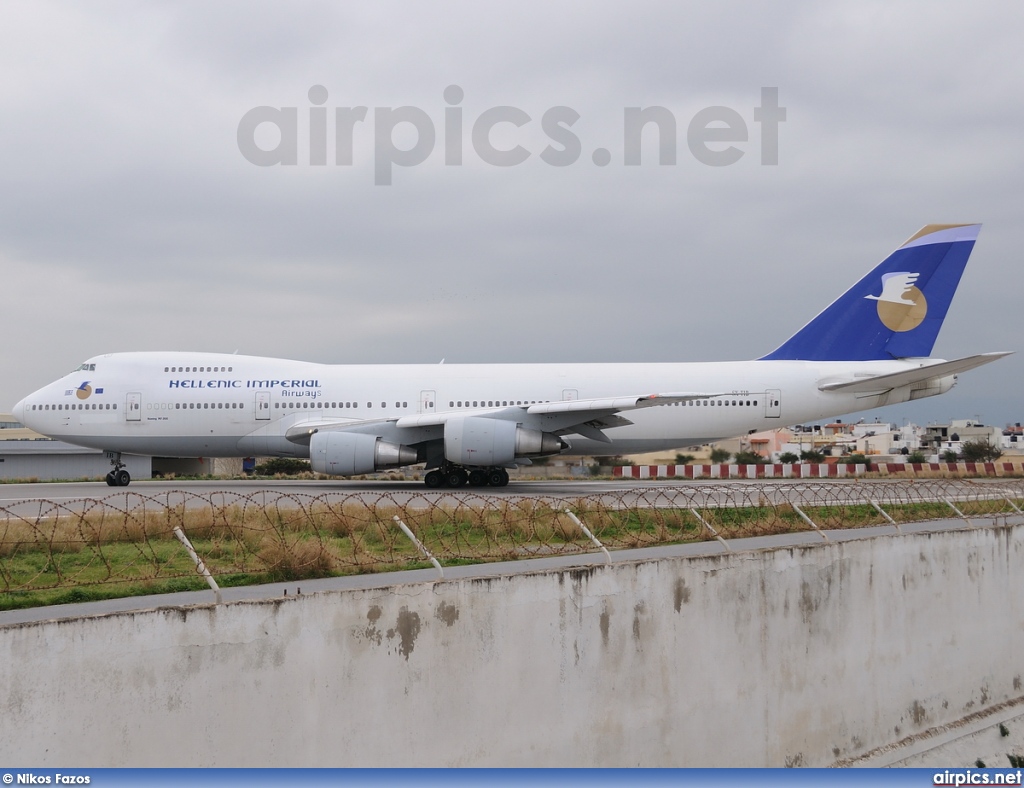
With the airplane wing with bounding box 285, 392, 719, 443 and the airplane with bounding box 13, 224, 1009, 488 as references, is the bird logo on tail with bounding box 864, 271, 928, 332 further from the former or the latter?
the airplane wing with bounding box 285, 392, 719, 443

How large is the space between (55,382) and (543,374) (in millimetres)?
16406

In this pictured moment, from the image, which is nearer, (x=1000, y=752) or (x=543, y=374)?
(x=1000, y=752)

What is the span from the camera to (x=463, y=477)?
1104 inches

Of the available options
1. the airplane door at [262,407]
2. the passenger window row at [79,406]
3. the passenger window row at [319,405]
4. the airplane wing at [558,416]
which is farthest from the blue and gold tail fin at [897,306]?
the passenger window row at [79,406]

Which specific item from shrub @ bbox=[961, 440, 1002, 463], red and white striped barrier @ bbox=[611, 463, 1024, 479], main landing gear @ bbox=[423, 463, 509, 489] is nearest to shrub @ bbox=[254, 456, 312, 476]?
red and white striped barrier @ bbox=[611, 463, 1024, 479]

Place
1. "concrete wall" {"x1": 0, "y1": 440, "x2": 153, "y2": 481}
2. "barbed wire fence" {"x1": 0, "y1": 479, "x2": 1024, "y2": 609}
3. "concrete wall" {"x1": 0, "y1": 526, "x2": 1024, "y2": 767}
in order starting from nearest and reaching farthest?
"concrete wall" {"x1": 0, "y1": 526, "x2": 1024, "y2": 767}, "barbed wire fence" {"x1": 0, "y1": 479, "x2": 1024, "y2": 609}, "concrete wall" {"x1": 0, "y1": 440, "x2": 153, "y2": 481}

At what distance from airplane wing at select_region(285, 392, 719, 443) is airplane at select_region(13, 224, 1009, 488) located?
0.11 meters

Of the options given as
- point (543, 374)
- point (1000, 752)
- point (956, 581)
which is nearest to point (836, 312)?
point (543, 374)

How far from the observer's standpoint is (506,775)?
10188 millimetres

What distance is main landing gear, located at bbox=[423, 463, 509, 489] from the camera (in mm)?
27828

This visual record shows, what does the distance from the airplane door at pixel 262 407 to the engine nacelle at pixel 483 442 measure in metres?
6.71

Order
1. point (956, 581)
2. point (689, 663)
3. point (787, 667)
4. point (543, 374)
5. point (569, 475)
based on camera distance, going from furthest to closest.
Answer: point (569, 475) → point (543, 374) → point (956, 581) → point (787, 667) → point (689, 663)

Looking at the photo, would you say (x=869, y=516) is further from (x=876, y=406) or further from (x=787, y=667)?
(x=876, y=406)

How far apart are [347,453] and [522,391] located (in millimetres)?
5959
